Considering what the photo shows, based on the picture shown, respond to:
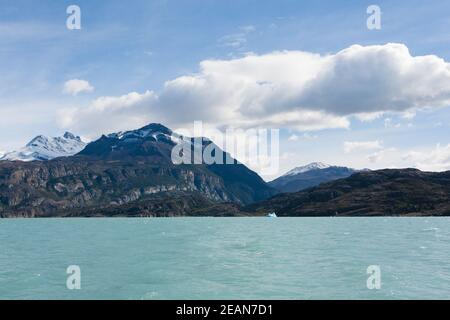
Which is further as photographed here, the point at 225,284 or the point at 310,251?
the point at 310,251

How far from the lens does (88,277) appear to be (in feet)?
245

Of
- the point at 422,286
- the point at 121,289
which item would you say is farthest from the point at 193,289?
the point at 422,286

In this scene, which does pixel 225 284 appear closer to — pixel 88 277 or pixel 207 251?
pixel 88 277

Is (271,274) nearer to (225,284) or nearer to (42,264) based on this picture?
(225,284)

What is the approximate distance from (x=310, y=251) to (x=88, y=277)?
58.9 m

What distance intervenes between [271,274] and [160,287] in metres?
19.2

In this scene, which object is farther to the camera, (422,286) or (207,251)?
(207,251)
